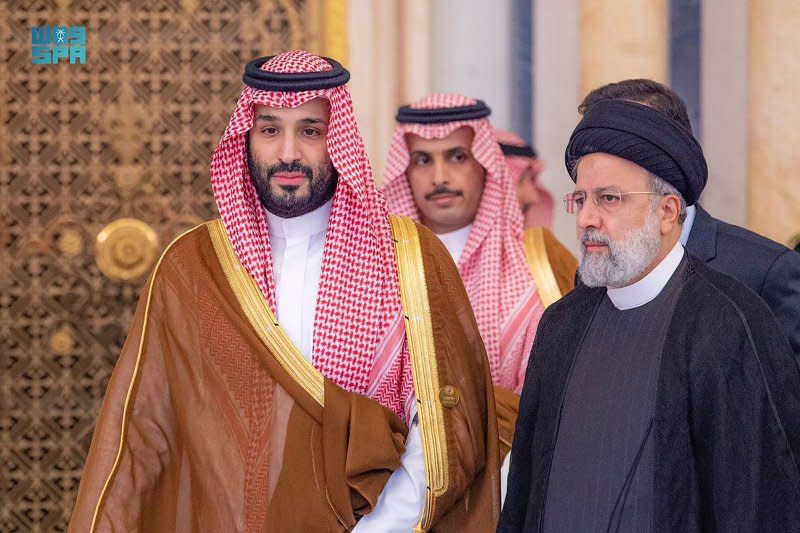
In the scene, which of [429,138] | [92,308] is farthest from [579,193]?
[92,308]

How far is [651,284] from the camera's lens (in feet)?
9.23

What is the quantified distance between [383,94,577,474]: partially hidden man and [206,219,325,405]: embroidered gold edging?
3.60ft

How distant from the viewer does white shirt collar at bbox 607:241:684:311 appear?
281 centimetres

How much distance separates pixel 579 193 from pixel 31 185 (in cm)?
358

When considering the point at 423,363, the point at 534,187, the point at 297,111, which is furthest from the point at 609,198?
the point at 534,187

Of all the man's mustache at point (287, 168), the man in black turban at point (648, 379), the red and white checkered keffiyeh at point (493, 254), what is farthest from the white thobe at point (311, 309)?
the red and white checkered keffiyeh at point (493, 254)

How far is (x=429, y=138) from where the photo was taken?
4.55 m

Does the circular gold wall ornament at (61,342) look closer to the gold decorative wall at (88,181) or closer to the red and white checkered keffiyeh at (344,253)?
the gold decorative wall at (88,181)

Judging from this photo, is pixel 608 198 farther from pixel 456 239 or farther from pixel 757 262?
pixel 456 239

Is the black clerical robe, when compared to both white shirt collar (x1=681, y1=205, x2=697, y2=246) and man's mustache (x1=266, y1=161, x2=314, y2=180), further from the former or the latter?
man's mustache (x1=266, y1=161, x2=314, y2=180)

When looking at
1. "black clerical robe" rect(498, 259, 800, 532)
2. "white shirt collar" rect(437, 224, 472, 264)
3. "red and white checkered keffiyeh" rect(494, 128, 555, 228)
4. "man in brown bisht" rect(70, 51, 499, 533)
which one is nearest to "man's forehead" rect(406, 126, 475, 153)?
"white shirt collar" rect(437, 224, 472, 264)

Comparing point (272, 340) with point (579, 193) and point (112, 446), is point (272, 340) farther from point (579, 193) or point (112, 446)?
point (579, 193)

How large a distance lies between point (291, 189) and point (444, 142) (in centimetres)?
126

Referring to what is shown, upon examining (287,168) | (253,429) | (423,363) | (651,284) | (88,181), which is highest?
(287,168)
